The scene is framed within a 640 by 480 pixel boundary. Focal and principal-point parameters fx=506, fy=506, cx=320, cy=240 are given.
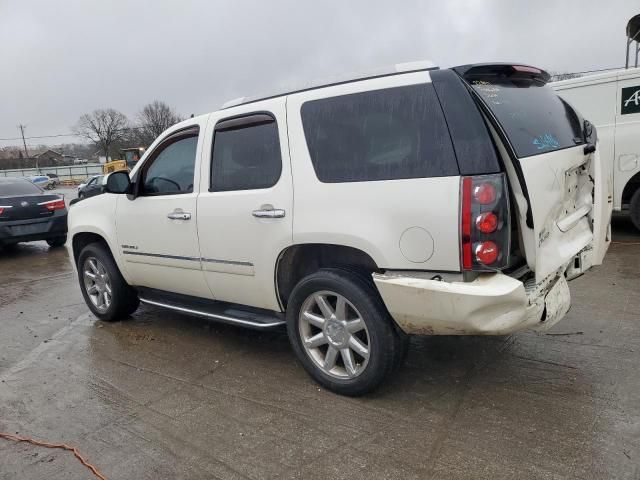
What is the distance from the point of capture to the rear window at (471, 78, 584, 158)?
276 centimetres

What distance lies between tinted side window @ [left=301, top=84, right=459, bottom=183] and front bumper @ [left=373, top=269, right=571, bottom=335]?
1.92ft

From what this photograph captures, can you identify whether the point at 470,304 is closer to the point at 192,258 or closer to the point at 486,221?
the point at 486,221

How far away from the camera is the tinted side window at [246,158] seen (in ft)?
11.2

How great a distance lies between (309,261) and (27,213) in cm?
826

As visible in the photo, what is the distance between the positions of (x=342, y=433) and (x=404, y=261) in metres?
1.02

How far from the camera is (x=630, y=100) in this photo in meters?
7.32

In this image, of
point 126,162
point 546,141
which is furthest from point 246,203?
point 126,162

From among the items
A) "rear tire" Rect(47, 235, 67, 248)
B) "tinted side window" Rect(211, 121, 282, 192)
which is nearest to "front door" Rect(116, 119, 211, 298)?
"tinted side window" Rect(211, 121, 282, 192)

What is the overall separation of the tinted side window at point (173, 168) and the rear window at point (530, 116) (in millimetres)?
2265

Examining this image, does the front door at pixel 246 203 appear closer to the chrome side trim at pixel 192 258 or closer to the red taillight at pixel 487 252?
the chrome side trim at pixel 192 258

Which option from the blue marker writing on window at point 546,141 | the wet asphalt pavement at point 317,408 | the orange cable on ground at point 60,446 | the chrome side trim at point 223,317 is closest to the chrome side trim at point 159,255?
the chrome side trim at point 223,317

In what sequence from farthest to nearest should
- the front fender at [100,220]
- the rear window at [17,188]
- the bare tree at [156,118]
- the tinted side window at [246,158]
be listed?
the bare tree at [156,118], the rear window at [17,188], the front fender at [100,220], the tinted side window at [246,158]

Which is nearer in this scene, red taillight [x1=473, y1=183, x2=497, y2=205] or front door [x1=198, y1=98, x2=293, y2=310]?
red taillight [x1=473, y1=183, x2=497, y2=205]

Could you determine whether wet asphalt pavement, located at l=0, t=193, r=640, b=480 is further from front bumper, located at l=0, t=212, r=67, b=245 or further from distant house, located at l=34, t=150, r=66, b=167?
distant house, located at l=34, t=150, r=66, b=167
